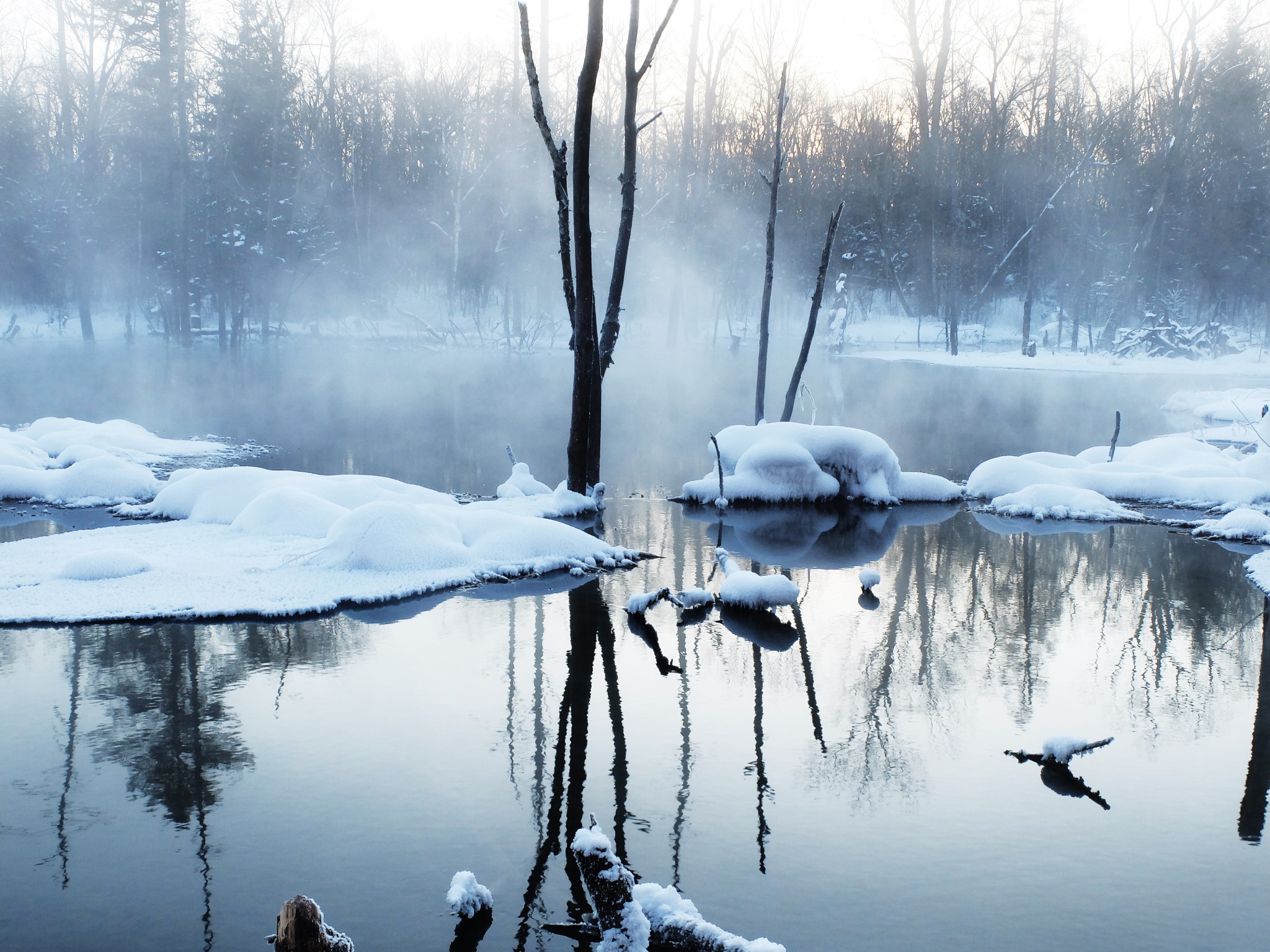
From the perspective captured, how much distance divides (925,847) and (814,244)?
39.4 m

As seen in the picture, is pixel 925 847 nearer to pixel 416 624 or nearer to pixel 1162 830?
pixel 1162 830

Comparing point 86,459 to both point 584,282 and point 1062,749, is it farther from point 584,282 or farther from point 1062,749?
point 1062,749

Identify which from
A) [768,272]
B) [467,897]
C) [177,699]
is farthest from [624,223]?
[467,897]

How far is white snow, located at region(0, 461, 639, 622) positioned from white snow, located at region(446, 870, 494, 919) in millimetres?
3963

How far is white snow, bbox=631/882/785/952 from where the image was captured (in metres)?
3.37

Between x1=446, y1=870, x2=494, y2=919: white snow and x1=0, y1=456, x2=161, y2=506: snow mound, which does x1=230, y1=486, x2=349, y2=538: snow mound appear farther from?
x1=446, y1=870, x2=494, y2=919: white snow

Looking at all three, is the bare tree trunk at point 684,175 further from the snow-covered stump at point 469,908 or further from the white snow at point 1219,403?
the snow-covered stump at point 469,908

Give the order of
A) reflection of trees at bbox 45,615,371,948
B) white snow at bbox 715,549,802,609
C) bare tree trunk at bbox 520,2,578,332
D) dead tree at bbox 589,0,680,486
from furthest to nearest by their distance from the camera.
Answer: dead tree at bbox 589,0,680,486 < bare tree trunk at bbox 520,2,578,332 < white snow at bbox 715,549,802,609 < reflection of trees at bbox 45,615,371,948

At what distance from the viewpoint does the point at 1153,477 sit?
1291cm

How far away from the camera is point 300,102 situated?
134ft

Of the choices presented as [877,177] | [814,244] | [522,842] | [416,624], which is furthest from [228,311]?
[522,842]

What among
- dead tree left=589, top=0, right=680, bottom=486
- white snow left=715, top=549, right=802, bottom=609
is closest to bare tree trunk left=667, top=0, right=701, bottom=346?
dead tree left=589, top=0, right=680, bottom=486

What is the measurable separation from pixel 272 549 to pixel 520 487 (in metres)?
4.08

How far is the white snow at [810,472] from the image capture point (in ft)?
41.0
